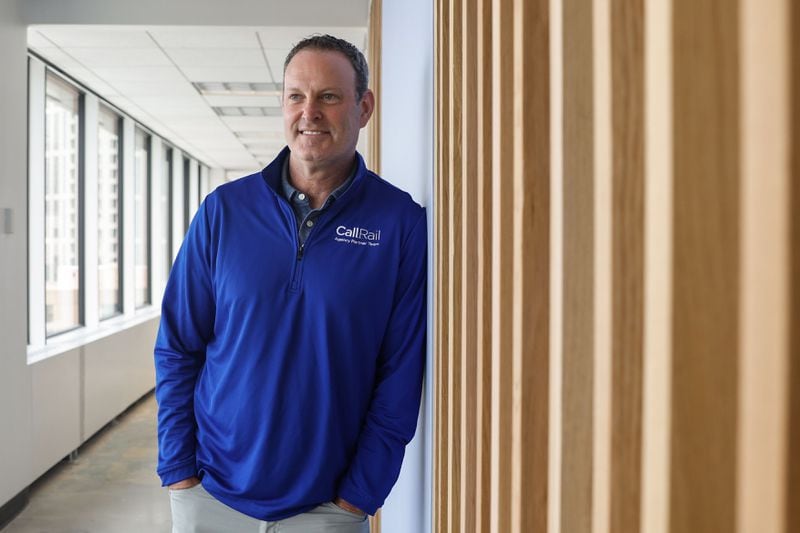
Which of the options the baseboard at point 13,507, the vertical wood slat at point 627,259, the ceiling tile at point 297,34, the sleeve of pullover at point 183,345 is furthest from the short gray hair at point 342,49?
the baseboard at point 13,507

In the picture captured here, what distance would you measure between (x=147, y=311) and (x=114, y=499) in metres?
4.56

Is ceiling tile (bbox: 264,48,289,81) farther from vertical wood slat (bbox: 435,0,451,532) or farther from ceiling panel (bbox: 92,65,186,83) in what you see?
vertical wood slat (bbox: 435,0,451,532)

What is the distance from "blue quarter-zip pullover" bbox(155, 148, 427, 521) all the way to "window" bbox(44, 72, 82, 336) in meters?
4.74

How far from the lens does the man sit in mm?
1640

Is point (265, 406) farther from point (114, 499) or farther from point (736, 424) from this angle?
point (114, 499)

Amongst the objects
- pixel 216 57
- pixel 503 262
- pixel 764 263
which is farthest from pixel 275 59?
pixel 764 263

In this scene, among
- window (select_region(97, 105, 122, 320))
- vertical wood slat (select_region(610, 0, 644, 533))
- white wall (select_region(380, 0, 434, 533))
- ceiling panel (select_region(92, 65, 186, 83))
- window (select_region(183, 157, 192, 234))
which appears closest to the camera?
vertical wood slat (select_region(610, 0, 644, 533))

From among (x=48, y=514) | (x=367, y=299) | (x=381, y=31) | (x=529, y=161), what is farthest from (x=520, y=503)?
(x=48, y=514)

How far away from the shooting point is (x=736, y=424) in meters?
0.33

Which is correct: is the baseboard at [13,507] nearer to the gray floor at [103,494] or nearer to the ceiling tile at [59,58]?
the gray floor at [103,494]

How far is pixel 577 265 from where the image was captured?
0.51 meters

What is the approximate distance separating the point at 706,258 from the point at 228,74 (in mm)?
6162

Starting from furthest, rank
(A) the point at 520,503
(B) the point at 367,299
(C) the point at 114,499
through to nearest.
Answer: (C) the point at 114,499 → (B) the point at 367,299 → (A) the point at 520,503

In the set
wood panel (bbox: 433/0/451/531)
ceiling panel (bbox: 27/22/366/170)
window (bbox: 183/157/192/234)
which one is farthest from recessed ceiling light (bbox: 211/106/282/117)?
wood panel (bbox: 433/0/451/531)
